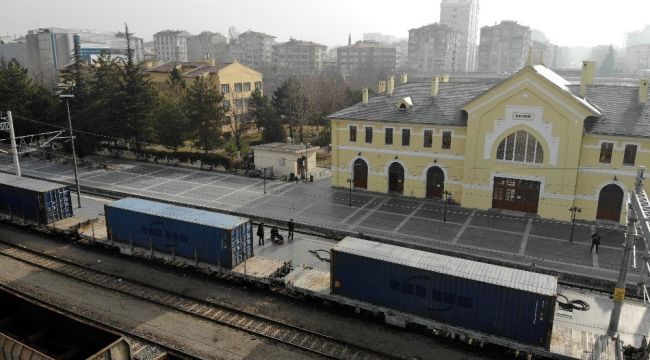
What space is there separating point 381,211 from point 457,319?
19.2 m

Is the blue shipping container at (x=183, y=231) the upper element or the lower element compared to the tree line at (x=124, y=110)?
lower

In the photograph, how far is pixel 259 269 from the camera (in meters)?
25.7

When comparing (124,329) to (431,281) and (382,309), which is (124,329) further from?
(431,281)

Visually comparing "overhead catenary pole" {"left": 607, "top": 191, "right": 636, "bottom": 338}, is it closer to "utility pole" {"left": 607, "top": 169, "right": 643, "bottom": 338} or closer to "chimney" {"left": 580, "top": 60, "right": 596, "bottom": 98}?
"utility pole" {"left": 607, "top": 169, "right": 643, "bottom": 338}

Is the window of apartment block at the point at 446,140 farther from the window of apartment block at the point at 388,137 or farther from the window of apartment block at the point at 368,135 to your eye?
the window of apartment block at the point at 368,135

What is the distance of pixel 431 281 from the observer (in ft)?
67.3

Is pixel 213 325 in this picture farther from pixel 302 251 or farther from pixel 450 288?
pixel 450 288

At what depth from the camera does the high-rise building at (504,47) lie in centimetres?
15475

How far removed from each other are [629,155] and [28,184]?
43509mm

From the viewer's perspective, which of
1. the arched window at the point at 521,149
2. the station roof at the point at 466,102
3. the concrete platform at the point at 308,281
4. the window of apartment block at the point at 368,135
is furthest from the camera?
the window of apartment block at the point at 368,135

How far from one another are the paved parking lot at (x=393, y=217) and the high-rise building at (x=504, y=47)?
130 m

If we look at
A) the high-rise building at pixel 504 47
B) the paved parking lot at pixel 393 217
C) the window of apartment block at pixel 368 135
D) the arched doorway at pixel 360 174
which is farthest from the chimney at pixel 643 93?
the high-rise building at pixel 504 47

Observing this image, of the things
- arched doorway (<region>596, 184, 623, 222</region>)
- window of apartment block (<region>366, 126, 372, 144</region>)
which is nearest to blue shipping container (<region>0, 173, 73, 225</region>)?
window of apartment block (<region>366, 126, 372, 144</region>)

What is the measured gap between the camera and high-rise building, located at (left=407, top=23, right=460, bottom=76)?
157000mm
